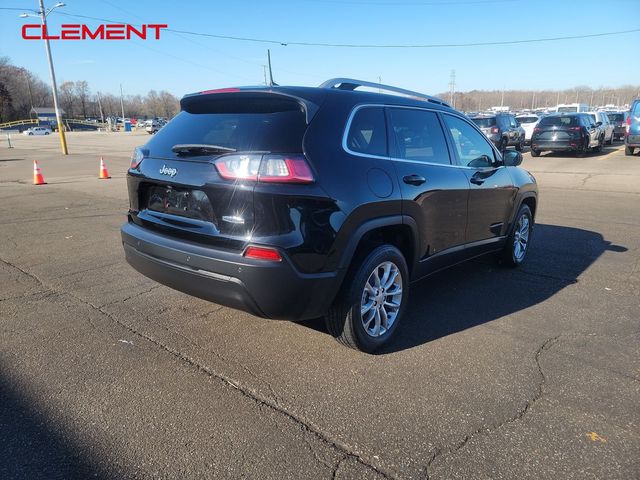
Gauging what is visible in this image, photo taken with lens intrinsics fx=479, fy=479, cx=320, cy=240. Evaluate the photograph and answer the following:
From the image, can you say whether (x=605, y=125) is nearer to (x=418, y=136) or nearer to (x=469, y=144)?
(x=469, y=144)

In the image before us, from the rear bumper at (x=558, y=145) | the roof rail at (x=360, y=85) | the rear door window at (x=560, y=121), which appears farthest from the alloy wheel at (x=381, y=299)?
the rear door window at (x=560, y=121)

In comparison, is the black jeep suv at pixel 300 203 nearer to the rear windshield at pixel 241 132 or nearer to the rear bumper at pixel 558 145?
the rear windshield at pixel 241 132

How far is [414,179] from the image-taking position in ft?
11.8

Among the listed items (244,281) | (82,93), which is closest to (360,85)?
(244,281)

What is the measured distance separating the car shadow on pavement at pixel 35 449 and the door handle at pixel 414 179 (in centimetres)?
258

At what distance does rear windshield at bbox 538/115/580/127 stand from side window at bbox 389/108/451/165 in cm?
1844

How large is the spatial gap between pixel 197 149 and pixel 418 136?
1.76 meters

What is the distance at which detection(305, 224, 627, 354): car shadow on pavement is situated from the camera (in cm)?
389

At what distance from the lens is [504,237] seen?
513 centimetres

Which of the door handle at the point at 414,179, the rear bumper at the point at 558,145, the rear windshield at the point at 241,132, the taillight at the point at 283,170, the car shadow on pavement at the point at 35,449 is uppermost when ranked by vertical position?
the rear windshield at the point at 241,132

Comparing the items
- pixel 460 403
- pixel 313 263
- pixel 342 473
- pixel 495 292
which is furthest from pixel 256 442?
pixel 495 292

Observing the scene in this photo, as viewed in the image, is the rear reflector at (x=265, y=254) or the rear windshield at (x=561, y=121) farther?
the rear windshield at (x=561, y=121)

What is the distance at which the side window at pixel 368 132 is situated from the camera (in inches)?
126

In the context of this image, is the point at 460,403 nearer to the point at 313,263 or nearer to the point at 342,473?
the point at 342,473
